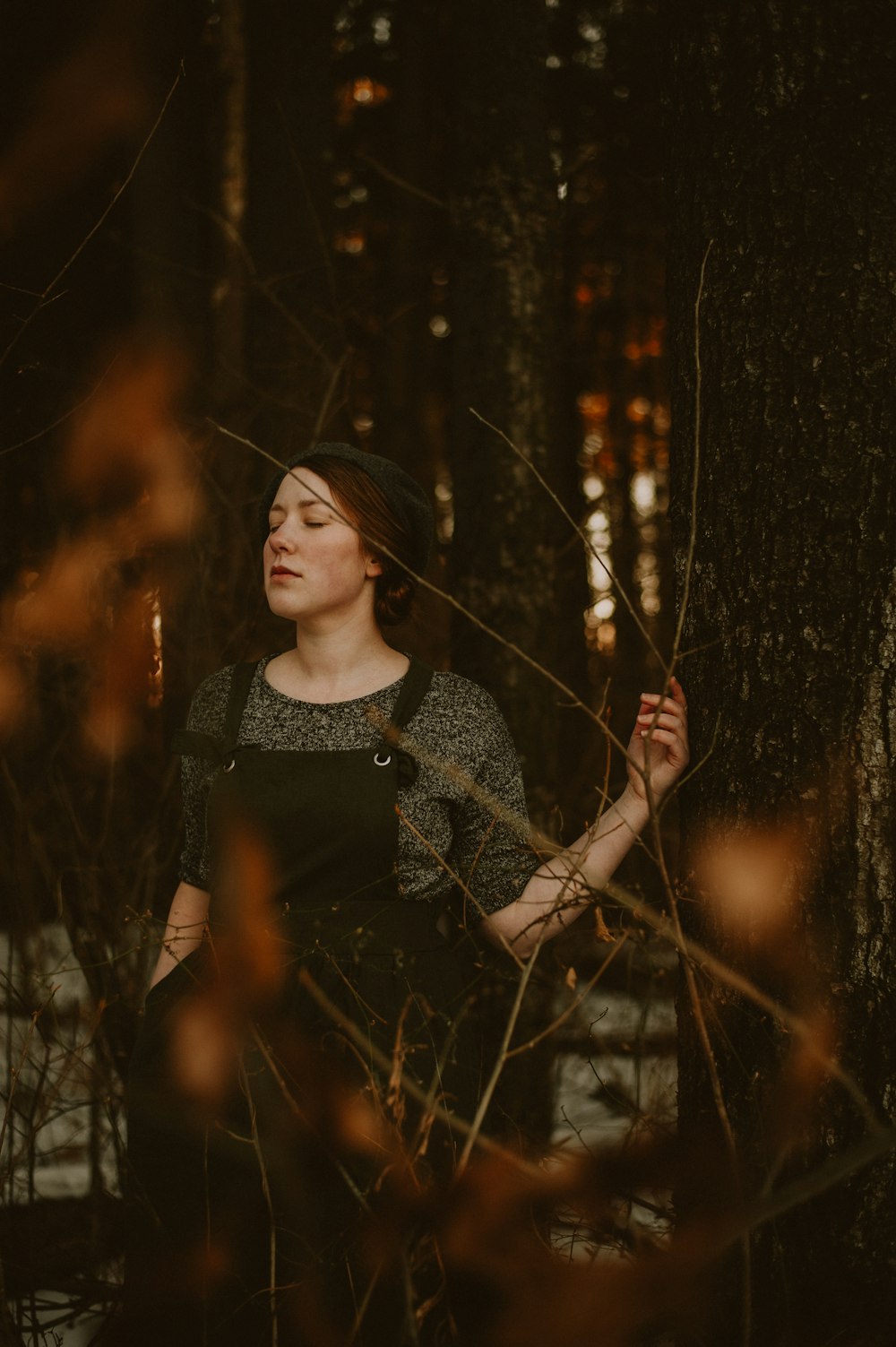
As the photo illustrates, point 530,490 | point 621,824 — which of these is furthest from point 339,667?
point 530,490

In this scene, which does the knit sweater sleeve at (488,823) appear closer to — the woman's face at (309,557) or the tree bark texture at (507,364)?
the woman's face at (309,557)

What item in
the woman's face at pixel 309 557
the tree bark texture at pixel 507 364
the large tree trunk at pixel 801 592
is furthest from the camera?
the tree bark texture at pixel 507 364

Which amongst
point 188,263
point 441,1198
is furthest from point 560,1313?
point 188,263

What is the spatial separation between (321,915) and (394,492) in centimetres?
87

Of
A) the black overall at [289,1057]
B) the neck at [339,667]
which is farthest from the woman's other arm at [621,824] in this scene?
the neck at [339,667]

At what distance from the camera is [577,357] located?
23.5 feet

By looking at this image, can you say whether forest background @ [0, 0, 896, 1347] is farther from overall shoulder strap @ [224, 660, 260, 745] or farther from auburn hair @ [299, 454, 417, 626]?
overall shoulder strap @ [224, 660, 260, 745]

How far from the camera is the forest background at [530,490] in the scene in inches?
68.7

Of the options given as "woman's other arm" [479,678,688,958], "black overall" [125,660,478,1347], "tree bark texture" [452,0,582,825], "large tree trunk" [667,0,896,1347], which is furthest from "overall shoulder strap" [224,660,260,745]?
"tree bark texture" [452,0,582,825]

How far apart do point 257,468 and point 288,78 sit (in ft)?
5.36

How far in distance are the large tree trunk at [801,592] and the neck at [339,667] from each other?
659 millimetres

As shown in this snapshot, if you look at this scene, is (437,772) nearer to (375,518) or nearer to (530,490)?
(375,518)

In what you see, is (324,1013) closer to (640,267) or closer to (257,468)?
(257,468)

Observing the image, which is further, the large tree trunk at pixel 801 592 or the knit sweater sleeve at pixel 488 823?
the knit sweater sleeve at pixel 488 823
